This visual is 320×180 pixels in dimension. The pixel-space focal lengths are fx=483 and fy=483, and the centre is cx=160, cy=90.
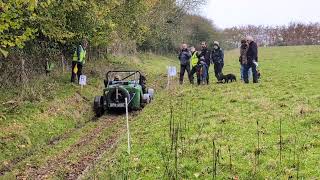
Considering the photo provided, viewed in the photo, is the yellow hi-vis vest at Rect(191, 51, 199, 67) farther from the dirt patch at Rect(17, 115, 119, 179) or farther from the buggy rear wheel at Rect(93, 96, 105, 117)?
the dirt patch at Rect(17, 115, 119, 179)

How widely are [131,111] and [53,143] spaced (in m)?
4.93

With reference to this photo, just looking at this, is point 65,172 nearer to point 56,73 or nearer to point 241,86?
point 241,86

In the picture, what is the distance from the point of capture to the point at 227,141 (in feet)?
33.5

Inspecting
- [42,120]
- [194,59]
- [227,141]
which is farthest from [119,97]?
[227,141]

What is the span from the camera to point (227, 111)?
13.9m

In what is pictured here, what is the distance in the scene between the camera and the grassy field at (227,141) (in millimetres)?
8312

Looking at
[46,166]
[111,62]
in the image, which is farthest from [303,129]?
[111,62]

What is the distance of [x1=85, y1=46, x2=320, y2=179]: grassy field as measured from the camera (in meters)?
8.31

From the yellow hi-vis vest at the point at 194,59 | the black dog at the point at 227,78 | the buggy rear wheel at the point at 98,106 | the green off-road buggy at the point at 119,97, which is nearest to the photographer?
the green off-road buggy at the point at 119,97

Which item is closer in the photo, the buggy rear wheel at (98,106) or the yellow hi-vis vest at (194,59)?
the buggy rear wheel at (98,106)

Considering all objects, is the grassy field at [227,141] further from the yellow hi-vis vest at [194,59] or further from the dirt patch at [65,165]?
the yellow hi-vis vest at [194,59]

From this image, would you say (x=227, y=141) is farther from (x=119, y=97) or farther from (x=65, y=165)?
(x=119, y=97)

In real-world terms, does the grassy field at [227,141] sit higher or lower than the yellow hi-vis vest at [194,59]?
lower

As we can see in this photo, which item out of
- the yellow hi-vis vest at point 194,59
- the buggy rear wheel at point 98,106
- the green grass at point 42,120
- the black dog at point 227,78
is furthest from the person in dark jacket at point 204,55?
the buggy rear wheel at point 98,106
